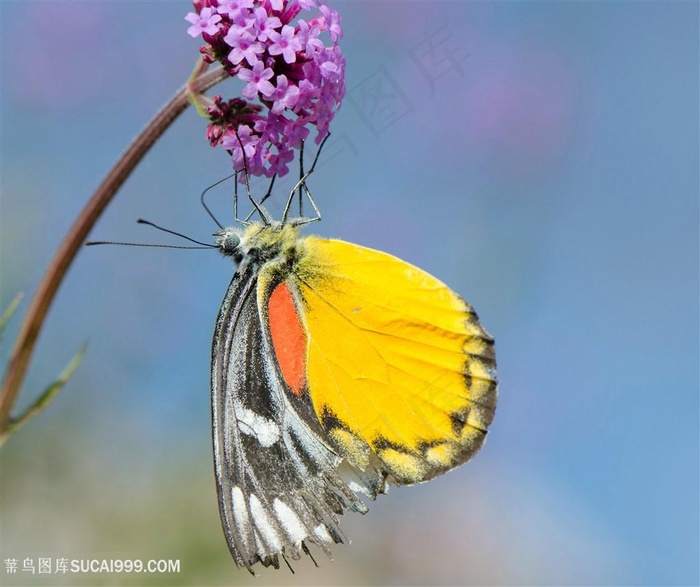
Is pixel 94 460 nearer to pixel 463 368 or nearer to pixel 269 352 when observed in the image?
pixel 269 352

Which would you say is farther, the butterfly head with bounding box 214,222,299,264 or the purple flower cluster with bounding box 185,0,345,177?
the butterfly head with bounding box 214,222,299,264

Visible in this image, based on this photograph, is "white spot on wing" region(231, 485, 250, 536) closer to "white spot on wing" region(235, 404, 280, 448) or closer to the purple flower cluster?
"white spot on wing" region(235, 404, 280, 448)

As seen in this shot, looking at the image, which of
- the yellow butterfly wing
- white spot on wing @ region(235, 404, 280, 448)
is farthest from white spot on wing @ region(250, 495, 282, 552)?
the yellow butterfly wing

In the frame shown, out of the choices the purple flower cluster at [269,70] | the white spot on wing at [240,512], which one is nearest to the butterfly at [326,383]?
the white spot on wing at [240,512]

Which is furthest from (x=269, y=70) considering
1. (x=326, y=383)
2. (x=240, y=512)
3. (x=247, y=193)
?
(x=240, y=512)

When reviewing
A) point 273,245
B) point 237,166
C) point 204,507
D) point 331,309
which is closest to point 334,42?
point 237,166

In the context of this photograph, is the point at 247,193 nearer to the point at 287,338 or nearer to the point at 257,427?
the point at 287,338
